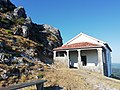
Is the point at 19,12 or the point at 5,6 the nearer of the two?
the point at 19,12

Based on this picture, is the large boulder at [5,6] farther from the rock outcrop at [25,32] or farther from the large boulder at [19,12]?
the large boulder at [19,12]

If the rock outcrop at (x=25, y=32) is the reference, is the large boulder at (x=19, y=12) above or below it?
above

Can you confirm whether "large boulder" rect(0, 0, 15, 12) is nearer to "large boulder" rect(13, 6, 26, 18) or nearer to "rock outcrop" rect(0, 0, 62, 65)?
"rock outcrop" rect(0, 0, 62, 65)

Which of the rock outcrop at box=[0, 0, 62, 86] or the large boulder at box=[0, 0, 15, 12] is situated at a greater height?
the large boulder at box=[0, 0, 15, 12]

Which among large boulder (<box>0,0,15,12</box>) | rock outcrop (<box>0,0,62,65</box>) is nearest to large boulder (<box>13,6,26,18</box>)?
rock outcrop (<box>0,0,62,65</box>)

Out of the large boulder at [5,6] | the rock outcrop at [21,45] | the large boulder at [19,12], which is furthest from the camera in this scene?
the large boulder at [19,12]

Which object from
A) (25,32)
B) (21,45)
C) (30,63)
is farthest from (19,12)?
(30,63)

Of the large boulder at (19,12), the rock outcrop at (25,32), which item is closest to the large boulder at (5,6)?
the rock outcrop at (25,32)

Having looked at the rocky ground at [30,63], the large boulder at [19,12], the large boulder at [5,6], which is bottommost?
the rocky ground at [30,63]

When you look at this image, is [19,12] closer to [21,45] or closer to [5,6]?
[5,6]

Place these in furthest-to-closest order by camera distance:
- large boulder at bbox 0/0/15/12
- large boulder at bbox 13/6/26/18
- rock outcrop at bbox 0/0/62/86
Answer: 1. large boulder at bbox 13/6/26/18
2. large boulder at bbox 0/0/15/12
3. rock outcrop at bbox 0/0/62/86

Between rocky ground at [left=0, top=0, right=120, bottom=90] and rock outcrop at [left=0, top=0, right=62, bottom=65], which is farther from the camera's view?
rock outcrop at [left=0, top=0, right=62, bottom=65]

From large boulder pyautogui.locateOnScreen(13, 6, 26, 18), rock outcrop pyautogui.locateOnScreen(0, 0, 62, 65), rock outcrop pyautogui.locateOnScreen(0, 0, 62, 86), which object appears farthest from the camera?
large boulder pyautogui.locateOnScreen(13, 6, 26, 18)

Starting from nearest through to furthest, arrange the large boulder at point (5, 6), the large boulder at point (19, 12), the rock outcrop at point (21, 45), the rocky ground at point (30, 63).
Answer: the rocky ground at point (30, 63)
the rock outcrop at point (21, 45)
the large boulder at point (5, 6)
the large boulder at point (19, 12)
